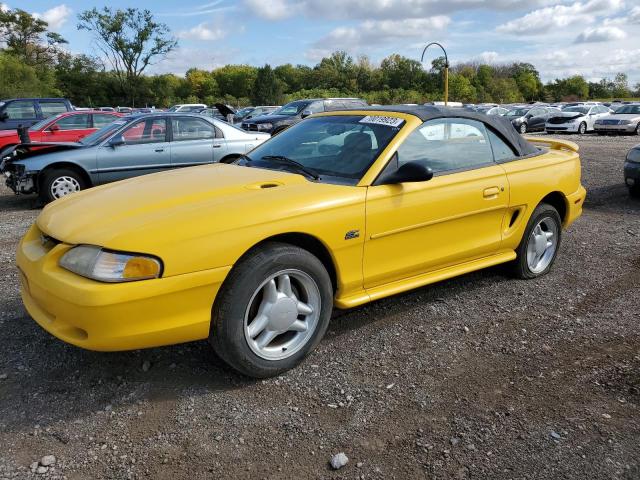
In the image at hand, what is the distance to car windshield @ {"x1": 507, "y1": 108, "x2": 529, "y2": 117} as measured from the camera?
92.3ft

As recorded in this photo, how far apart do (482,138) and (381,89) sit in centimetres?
7596

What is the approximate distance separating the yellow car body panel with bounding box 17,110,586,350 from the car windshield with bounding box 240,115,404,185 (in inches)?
4.2

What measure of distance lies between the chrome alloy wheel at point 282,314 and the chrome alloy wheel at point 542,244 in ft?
7.51

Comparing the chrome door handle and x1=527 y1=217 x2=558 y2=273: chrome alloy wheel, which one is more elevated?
the chrome door handle

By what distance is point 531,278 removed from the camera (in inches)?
183

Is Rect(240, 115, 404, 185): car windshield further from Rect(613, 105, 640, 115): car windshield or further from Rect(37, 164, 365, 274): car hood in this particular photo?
Rect(613, 105, 640, 115): car windshield

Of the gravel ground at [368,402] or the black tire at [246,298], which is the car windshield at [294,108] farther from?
the black tire at [246,298]

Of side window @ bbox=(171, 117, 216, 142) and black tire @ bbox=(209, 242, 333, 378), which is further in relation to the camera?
side window @ bbox=(171, 117, 216, 142)

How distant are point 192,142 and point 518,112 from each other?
2404cm

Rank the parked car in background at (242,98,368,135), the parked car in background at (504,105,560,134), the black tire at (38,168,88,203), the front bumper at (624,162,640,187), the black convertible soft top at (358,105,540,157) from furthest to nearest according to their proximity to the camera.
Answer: the parked car in background at (504,105,560,134)
the parked car in background at (242,98,368,135)
the front bumper at (624,162,640,187)
the black tire at (38,168,88,203)
the black convertible soft top at (358,105,540,157)

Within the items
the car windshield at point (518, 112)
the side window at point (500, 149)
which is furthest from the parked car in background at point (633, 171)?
the car windshield at point (518, 112)

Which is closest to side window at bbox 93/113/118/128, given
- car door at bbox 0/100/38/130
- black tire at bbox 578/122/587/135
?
car door at bbox 0/100/38/130

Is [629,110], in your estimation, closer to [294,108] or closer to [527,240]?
[294,108]

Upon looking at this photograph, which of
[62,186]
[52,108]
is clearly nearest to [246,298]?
[62,186]
